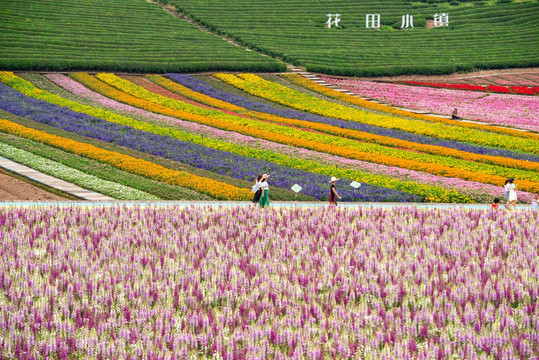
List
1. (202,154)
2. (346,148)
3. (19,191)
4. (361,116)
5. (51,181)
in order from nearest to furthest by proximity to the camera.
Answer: (19,191)
(51,181)
(202,154)
(346,148)
(361,116)

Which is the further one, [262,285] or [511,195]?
[511,195]

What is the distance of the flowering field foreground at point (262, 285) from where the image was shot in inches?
422

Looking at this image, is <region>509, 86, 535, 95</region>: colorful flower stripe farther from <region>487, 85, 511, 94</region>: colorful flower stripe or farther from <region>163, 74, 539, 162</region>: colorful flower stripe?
<region>163, 74, 539, 162</region>: colorful flower stripe

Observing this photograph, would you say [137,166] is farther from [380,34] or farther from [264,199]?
[380,34]

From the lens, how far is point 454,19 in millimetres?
96562

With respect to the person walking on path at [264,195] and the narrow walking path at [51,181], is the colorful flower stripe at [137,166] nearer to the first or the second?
the narrow walking path at [51,181]

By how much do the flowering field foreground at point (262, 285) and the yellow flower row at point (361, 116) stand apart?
24911 millimetres

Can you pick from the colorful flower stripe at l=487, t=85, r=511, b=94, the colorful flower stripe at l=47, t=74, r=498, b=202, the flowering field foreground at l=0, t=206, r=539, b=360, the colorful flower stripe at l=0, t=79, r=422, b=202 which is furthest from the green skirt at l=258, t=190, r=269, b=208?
the colorful flower stripe at l=487, t=85, r=511, b=94

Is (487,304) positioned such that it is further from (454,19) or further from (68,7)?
(454,19)

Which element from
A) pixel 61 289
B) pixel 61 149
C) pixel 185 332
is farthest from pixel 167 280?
pixel 61 149

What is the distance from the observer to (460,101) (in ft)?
194

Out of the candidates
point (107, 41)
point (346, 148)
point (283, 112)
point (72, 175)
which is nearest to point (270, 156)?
point (346, 148)

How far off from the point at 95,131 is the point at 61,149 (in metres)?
4.09

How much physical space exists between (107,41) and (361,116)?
30454mm
